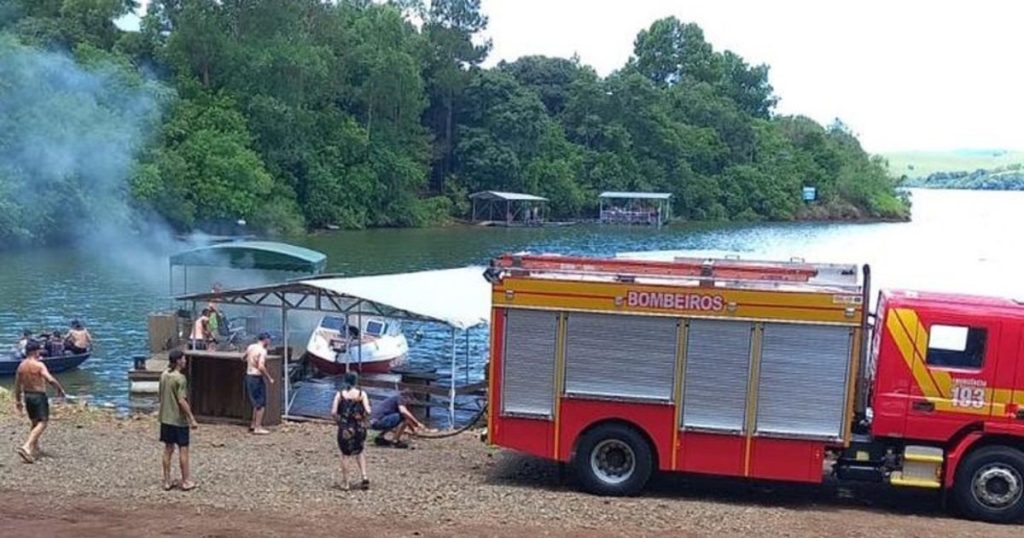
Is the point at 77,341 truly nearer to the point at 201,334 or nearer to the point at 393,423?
the point at 201,334

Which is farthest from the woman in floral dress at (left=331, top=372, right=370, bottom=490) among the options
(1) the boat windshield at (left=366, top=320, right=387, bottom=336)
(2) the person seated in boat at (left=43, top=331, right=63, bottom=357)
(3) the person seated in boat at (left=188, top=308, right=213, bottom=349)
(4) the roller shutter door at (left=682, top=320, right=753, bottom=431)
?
(2) the person seated in boat at (left=43, top=331, right=63, bottom=357)

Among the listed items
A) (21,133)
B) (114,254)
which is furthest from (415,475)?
(21,133)

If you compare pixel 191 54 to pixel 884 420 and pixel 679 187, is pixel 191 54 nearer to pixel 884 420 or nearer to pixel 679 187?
pixel 679 187

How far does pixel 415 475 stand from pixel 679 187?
4462 inches

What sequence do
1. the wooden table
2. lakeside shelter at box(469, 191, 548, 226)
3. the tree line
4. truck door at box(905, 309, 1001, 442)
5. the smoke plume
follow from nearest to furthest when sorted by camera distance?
truck door at box(905, 309, 1001, 442) < the wooden table < the smoke plume < the tree line < lakeside shelter at box(469, 191, 548, 226)

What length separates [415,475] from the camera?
14.8 m

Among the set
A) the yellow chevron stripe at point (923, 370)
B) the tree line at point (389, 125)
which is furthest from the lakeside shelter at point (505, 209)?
the yellow chevron stripe at point (923, 370)

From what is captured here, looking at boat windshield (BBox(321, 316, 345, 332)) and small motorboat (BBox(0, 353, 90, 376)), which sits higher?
boat windshield (BBox(321, 316, 345, 332))

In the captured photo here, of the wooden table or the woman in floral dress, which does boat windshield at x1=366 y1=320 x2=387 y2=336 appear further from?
the woman in floral dress

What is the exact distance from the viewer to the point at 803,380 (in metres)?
13.3

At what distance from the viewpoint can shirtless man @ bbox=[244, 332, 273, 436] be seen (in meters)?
18.3

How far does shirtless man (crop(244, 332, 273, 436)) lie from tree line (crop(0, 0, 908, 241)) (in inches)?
1908

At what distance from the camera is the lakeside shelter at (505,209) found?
10462cm

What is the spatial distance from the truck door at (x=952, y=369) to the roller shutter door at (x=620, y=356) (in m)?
3.08
